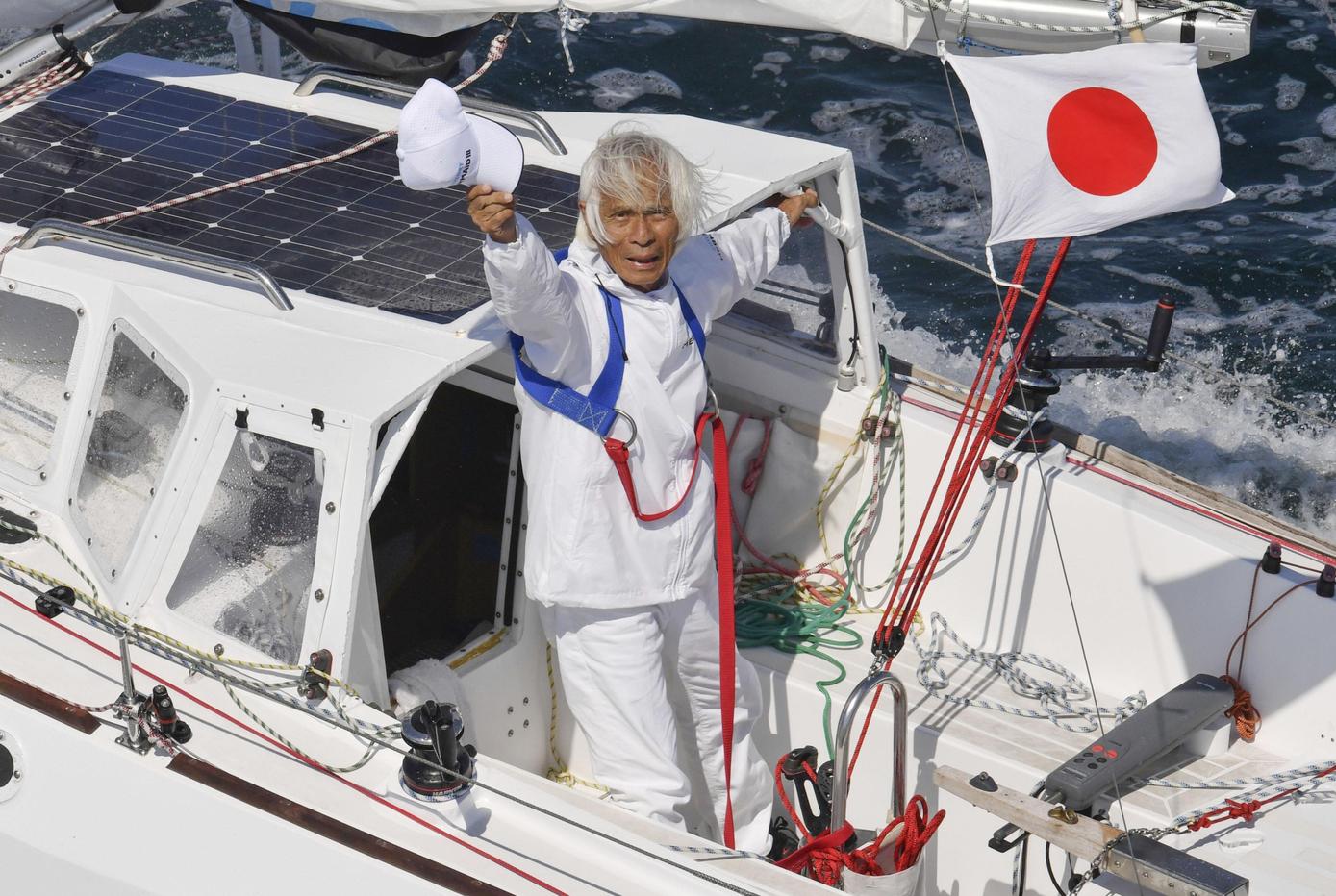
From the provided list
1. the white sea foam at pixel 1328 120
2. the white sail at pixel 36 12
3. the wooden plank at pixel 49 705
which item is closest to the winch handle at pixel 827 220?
the wooden plank at pixel 49 705

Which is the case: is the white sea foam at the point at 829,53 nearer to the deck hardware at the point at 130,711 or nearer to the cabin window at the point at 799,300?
the cabin window at the point at 799,300

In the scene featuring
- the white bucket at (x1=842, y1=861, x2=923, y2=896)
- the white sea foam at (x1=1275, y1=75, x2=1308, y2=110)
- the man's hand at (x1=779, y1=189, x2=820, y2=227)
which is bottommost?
the white sea foam at (x1=1275, y1=75, x2=1308, y2=110)

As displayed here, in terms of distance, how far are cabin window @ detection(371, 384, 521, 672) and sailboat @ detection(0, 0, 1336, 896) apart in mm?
10

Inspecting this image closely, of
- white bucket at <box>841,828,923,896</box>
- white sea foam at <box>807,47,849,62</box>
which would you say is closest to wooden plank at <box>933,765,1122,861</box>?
white bucket at <box>841,828,923,896</box>

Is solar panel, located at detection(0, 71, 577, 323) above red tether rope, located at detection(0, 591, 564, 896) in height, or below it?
above

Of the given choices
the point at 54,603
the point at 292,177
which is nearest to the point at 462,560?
the point at 54,603

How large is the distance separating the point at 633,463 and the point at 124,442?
3.69 feet

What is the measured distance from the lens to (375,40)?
4.77 metres

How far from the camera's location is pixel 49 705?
2949mm

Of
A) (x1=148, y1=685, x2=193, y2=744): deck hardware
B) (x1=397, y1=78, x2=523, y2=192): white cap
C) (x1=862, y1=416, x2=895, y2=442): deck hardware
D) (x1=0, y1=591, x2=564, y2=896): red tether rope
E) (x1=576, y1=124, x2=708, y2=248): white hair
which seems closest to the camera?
(x1=397, y1=78, x2=523, y2=192): white cap

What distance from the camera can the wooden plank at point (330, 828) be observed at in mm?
2658

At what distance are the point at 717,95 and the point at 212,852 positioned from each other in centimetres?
714

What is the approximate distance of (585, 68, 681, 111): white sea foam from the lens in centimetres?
917

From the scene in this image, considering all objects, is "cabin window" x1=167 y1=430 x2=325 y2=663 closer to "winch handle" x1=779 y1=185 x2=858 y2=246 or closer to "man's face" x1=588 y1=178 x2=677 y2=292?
"man's face" x1=588 y1=178 x2=677 y2=292
